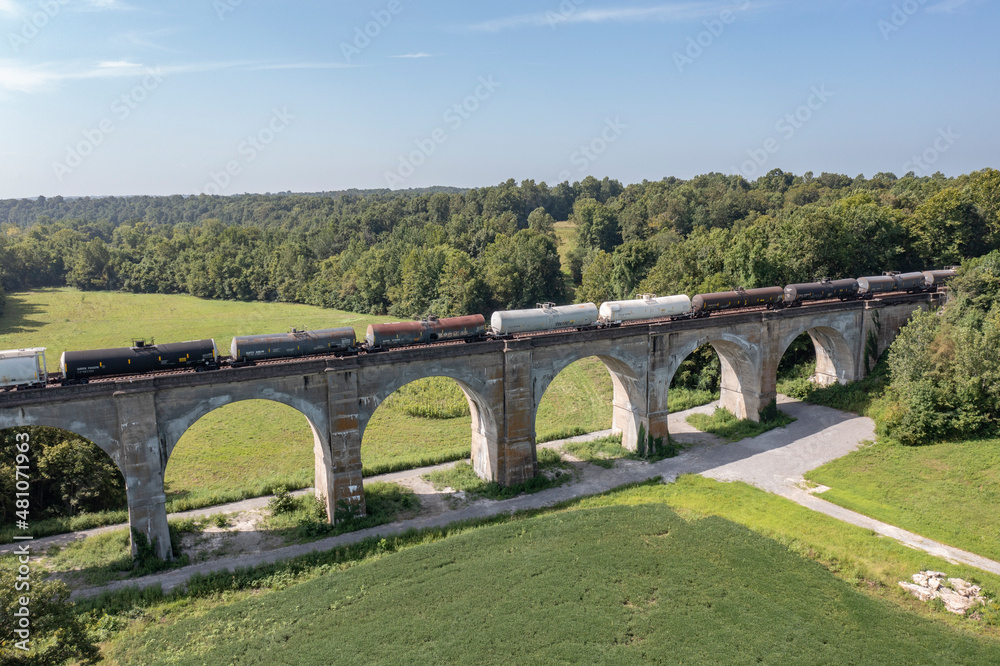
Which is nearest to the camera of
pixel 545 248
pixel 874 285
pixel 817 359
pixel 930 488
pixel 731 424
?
pixel 930 488

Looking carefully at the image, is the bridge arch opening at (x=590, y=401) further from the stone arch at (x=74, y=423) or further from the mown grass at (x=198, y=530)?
the stone arch at (x=74, y=423)

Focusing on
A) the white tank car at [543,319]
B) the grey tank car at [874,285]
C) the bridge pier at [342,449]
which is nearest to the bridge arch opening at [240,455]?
the bridge pier at [342,449]

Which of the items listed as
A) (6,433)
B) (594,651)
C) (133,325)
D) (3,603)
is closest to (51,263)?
(133,325)

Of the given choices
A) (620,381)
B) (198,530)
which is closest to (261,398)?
(198,530)

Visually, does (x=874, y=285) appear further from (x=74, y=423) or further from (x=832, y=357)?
(x=74, y=423)

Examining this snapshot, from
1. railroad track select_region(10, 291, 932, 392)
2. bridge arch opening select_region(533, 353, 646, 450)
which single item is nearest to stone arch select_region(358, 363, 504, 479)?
railroad track select_region(10, 291, 932, 392)

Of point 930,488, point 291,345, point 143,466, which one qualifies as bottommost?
Result: point 930,488
